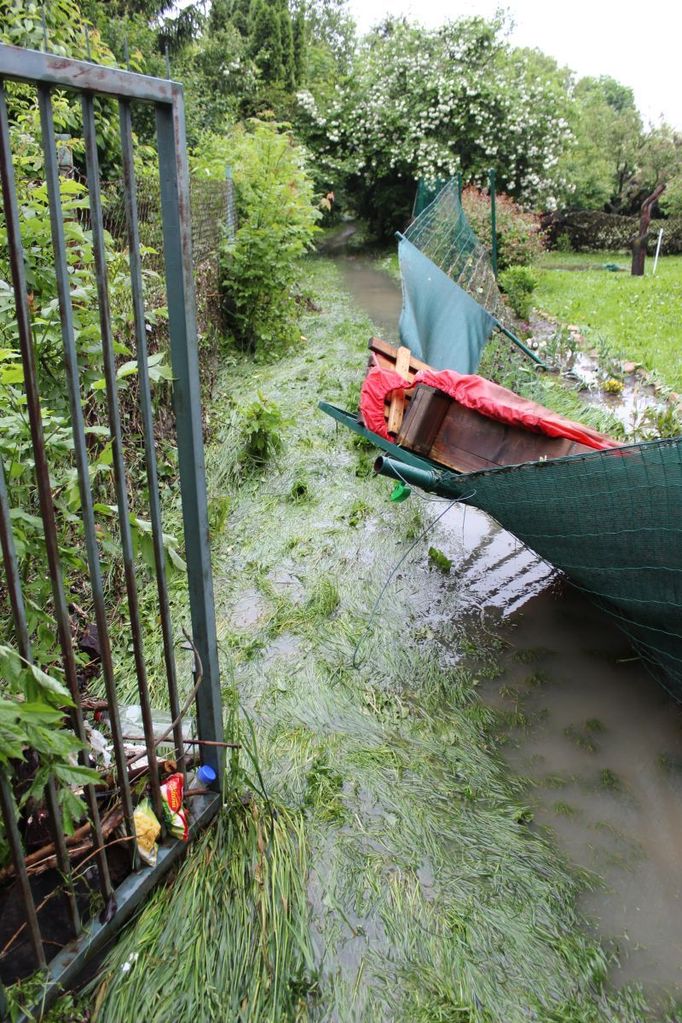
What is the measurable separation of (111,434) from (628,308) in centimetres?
1034

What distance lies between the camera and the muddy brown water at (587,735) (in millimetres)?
2146

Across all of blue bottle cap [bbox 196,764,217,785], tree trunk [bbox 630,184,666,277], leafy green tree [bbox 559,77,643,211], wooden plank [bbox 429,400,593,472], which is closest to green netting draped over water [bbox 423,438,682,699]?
wooden plank [bbox 429,400,593,472]

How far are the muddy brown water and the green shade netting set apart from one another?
1.87 meters

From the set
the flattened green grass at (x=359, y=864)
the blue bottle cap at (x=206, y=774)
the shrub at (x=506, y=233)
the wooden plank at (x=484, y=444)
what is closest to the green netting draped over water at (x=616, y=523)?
the wooden plank at (x=484, y=444)

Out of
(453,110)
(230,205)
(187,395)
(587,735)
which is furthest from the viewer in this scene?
(453,110)

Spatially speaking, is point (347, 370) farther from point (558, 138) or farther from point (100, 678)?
point (558, 138)

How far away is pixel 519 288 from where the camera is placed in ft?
32.5

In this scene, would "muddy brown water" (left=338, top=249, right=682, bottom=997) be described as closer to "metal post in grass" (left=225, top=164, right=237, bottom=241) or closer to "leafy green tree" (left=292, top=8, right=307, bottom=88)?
"metal post in grass" (left=225, top=164, right=237, bottom=241)

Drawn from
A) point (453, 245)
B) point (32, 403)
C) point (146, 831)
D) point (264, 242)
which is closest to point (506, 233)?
point (453, 245)

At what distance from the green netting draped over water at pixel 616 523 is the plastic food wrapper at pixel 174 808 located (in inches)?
65.2

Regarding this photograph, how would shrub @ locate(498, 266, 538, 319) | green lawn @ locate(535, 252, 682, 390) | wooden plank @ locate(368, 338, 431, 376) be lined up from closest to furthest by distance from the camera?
wooden plank @ locate(368, 338, 431, 376), green lawn @ locate(535, 252, 682, 390), shrub @ locate(498, 266, 538, 319)

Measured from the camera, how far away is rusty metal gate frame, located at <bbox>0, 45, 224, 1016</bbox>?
1180 millimetres

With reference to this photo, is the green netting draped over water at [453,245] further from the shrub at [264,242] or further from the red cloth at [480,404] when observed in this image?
the red cloth at [480,404]

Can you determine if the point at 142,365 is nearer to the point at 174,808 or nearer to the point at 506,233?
the point at 174,808
